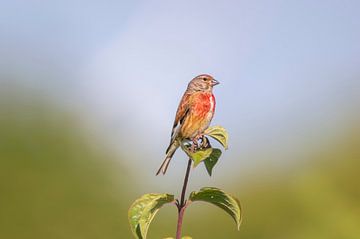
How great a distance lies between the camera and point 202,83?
456 centimetres

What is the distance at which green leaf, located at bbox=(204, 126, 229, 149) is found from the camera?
1979 millimetres

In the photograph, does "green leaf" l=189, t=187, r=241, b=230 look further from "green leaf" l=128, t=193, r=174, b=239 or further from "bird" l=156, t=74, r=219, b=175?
"bird" l=156, t=74, r=219, b=175

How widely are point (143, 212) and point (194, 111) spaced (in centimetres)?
243

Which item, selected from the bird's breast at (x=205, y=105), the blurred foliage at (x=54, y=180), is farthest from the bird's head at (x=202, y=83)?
the blurred foliage at (x=54, y=180)

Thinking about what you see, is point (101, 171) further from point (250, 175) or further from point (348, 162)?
point (348, 162)

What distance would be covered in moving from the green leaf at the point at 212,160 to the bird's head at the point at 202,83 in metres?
2.59

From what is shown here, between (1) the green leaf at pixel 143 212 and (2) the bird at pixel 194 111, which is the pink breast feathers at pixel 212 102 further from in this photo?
(1) the green leaf at pixel 143 212

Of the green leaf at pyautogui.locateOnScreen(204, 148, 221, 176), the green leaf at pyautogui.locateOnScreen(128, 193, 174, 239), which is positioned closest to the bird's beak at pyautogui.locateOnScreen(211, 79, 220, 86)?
the green leaf at pyautogui.locateOnScreen(204, 148, 221, 176)

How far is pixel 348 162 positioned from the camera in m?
11.3

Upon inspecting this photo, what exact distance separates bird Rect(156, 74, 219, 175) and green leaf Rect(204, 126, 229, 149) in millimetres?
1457

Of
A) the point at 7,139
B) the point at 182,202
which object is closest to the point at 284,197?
the point at 7,139

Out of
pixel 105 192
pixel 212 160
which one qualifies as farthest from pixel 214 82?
pixel 105 192

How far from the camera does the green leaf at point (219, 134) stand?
1.98 m

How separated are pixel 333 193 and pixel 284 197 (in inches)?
83.7
